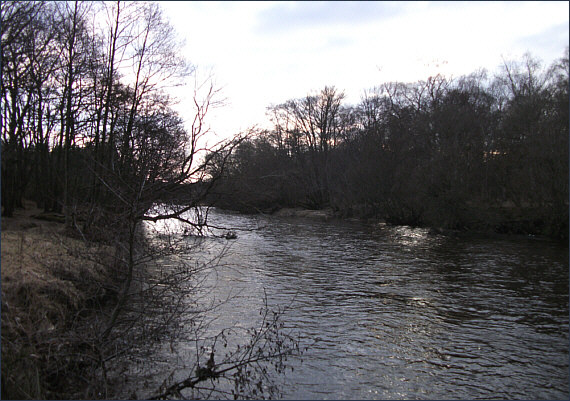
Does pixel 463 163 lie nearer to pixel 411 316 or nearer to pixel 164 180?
→ pixel 411 316

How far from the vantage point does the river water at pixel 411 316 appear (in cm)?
731

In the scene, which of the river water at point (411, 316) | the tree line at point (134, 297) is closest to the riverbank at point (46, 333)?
the tree line at point (134, 297)

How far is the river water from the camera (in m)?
7.31

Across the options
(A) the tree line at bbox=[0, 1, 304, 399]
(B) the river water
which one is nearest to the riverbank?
(A) the tree line at bbox=[0, 1, 304, 399]

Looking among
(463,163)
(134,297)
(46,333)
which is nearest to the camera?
(46,333)

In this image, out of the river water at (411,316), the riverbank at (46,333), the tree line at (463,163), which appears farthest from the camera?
the tree line at (463,163)

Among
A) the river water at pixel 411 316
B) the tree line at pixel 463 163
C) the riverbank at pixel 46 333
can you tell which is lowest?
the river water at pixel 411 316

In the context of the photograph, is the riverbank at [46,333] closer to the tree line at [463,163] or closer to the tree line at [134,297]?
the tree line at [134,297]

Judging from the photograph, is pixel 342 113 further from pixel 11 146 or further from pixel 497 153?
pixel 11 146

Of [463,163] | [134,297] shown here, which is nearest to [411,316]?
[134,297]

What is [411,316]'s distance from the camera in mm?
10922

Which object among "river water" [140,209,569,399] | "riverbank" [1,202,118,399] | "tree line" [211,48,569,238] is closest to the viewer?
"riverbank" [1,202,118,399]

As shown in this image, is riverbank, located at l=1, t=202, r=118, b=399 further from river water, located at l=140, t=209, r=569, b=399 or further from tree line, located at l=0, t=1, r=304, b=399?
river water, located at l=140, t=209, r=569, b=399

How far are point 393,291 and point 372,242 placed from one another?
38.6ft
